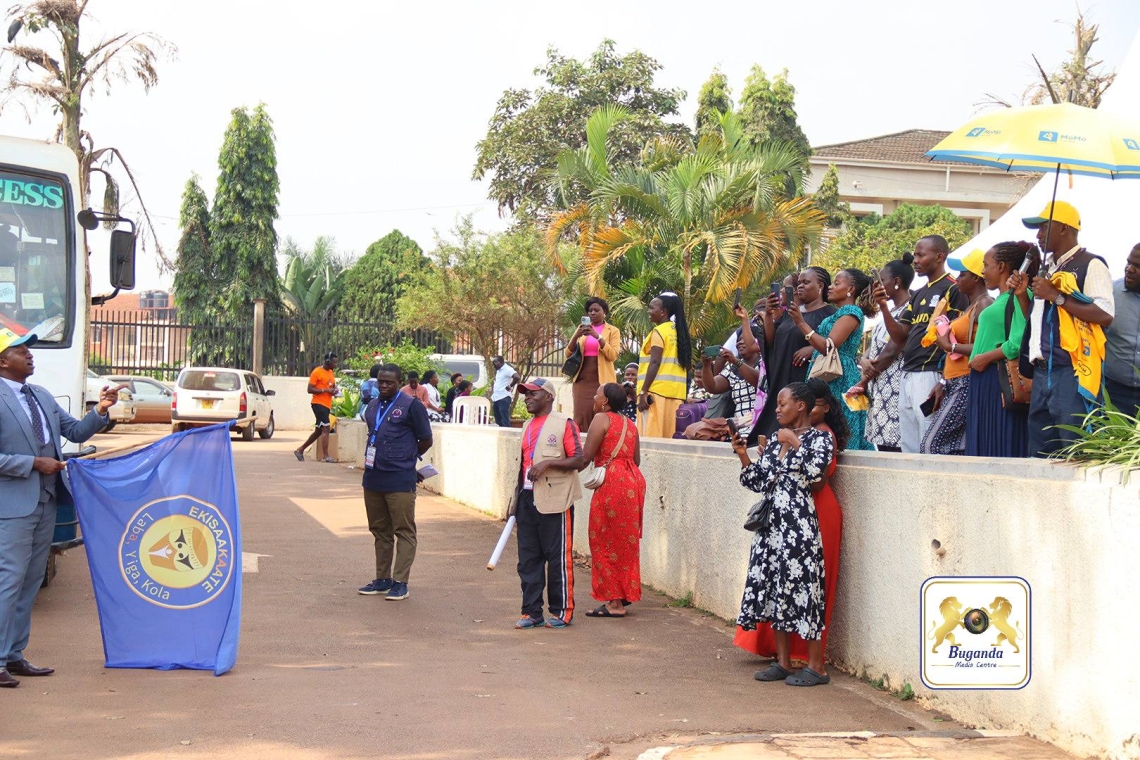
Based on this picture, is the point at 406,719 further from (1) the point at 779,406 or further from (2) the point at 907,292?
(2) the point at 907,292

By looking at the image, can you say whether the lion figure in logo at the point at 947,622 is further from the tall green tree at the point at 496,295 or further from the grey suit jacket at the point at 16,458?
the tall green tree at the point at 496,295

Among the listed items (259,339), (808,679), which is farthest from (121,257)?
(259,339)

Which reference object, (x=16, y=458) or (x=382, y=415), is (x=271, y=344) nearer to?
(x=382, y=415)

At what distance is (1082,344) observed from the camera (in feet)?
20.1

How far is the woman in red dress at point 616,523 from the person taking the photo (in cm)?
946

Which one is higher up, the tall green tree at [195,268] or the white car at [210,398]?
the tall green tree at [195,268]

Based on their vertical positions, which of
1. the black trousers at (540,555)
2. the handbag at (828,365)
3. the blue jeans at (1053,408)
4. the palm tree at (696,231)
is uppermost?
the palm tree at (696,231)

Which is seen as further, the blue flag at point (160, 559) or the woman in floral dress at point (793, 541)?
the blue flag at point (160, 559)

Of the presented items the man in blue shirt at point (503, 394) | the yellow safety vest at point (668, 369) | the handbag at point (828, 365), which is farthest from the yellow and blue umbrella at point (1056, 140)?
the man in blue shirt at point (503, 394)

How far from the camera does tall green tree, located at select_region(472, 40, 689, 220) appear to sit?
3744 cm

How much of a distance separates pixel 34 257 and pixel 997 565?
7633 mm

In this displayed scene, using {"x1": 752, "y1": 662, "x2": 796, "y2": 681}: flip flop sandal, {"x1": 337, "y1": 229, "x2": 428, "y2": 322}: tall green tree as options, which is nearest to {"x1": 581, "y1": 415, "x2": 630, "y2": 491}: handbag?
{"x1": 752, "y1": 662, "x2": 796, "y2": 681}: flip flop sandal

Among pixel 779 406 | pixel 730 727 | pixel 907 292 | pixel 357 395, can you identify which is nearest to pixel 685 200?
pixel 357 395

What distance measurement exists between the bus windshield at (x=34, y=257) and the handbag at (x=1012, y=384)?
705 centimetres
